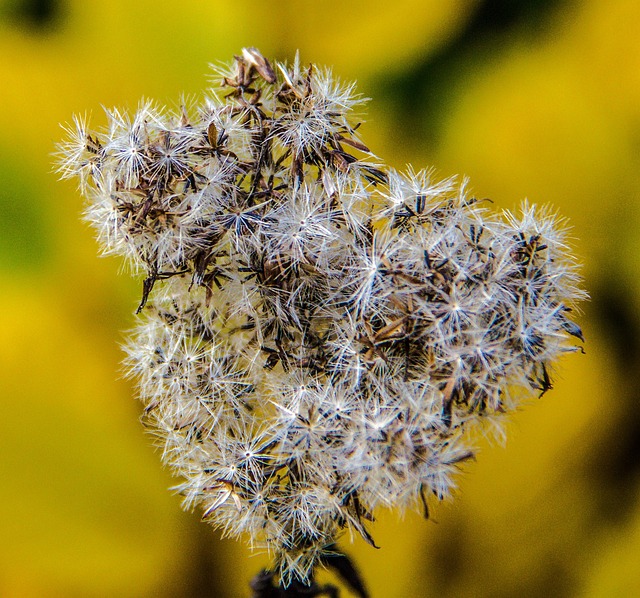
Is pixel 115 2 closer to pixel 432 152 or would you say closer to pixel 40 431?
pixel 432 152

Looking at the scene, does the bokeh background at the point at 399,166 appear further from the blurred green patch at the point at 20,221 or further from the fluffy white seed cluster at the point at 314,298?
the fluffy white seed cluster at the point at 314,298

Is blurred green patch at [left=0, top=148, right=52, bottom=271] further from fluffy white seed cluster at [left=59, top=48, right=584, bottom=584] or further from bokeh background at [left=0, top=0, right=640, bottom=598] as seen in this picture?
fluffy white seed cluster at [left=59, top=48, right=584, bottom=584]

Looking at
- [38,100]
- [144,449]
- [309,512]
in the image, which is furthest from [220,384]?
[38,100]

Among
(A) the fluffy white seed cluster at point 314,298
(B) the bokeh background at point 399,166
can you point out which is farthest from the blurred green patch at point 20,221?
(A) the fluffy white seed cluster at point 314,298

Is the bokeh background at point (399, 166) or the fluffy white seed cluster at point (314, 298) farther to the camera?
the bokeh background at point (399, 166)

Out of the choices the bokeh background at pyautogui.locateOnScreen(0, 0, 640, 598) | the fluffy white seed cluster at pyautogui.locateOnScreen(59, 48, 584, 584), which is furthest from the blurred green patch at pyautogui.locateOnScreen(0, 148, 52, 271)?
the fluffy white seed cluster at pyautogui.locateOnScreen(59, 48, 584, 584)
